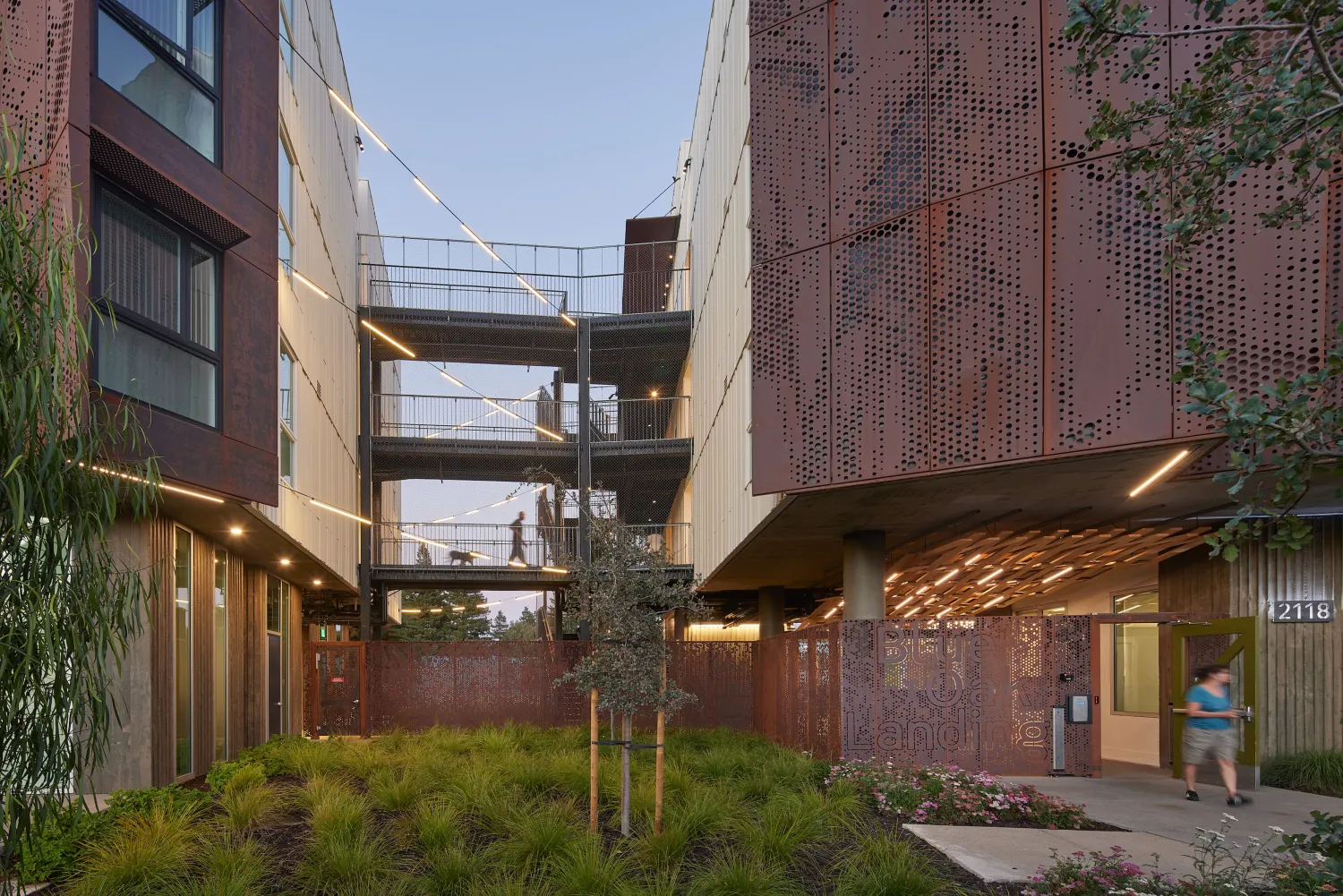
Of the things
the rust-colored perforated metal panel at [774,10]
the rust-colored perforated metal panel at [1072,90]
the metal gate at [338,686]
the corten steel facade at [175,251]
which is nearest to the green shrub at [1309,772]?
the rust-colored perforated metal panel at [1072,90]

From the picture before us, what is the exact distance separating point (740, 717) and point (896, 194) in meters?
15.8

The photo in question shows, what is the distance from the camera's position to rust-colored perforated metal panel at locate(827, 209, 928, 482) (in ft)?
39.2

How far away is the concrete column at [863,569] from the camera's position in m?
16.0

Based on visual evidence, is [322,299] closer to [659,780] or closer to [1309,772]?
[659,780]

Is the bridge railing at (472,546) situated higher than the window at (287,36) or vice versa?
the window at (287,36)

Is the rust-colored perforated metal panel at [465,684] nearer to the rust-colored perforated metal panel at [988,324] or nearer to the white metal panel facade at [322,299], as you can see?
the white metal panel facade at [322,299]

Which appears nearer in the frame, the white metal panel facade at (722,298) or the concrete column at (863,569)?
the concrete column at (863,569)

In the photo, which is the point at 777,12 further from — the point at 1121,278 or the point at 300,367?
the point at 300,367

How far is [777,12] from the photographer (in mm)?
13930

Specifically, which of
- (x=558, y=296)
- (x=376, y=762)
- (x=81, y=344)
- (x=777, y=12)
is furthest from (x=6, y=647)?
(x=558, y=296)

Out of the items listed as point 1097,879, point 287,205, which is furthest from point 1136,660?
point 287,205

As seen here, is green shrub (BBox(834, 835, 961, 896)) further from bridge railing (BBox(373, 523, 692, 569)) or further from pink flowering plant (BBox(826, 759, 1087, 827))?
bridge railing (BBox(373, 523, 692, 569))

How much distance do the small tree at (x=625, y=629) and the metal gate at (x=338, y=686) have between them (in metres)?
16.9

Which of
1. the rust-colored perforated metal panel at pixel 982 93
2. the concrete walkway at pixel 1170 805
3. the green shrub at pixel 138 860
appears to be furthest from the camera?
the rust-colored perforated metal panel at pixel 982 93
